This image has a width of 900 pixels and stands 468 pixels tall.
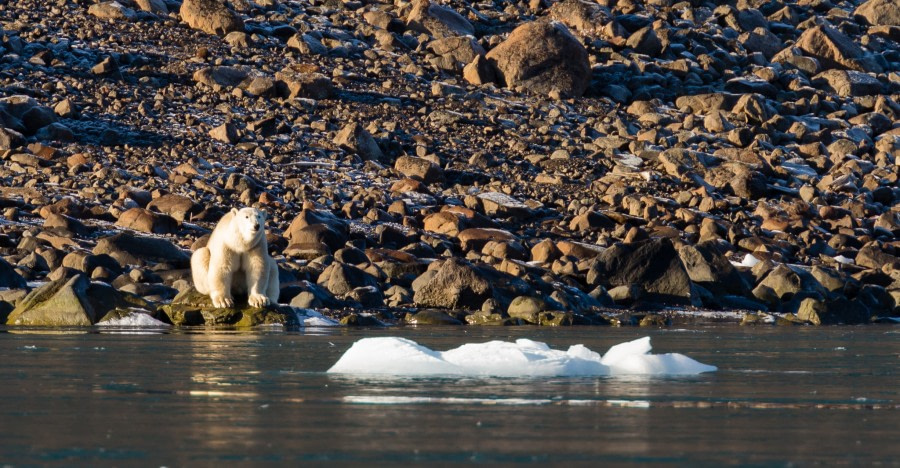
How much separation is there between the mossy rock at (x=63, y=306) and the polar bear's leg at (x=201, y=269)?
3.17 feet

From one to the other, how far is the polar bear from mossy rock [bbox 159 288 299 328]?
85mm

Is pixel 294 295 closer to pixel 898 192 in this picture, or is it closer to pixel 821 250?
pixel 821 250

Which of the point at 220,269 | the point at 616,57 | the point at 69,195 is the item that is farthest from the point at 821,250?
the point at 220,269

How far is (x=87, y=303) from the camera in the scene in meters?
14.8

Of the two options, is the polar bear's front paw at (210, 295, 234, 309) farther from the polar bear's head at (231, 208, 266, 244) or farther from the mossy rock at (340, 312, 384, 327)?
the mossy rock at (340, 312, 384, 327)

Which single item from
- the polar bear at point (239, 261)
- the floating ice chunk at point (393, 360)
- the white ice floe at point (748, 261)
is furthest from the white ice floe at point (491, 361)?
the white ice floe at point (748, 261)

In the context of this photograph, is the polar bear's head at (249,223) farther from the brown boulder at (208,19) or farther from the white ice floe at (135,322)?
the brown boulder at (208,19)

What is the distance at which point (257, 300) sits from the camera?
1434 centimetres

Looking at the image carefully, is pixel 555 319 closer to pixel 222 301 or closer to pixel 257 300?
pixel 257 300

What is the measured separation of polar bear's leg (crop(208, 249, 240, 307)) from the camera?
1417 centimetres

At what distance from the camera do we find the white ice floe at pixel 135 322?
1469cm

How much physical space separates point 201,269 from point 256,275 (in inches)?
33.3

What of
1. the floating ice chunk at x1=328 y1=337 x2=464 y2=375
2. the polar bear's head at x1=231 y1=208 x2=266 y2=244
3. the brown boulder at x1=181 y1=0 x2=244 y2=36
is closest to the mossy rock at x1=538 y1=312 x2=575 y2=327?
the polar bear's head at x1=231 y1=208 x2=266 y2=244

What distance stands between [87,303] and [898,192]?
934 inches
